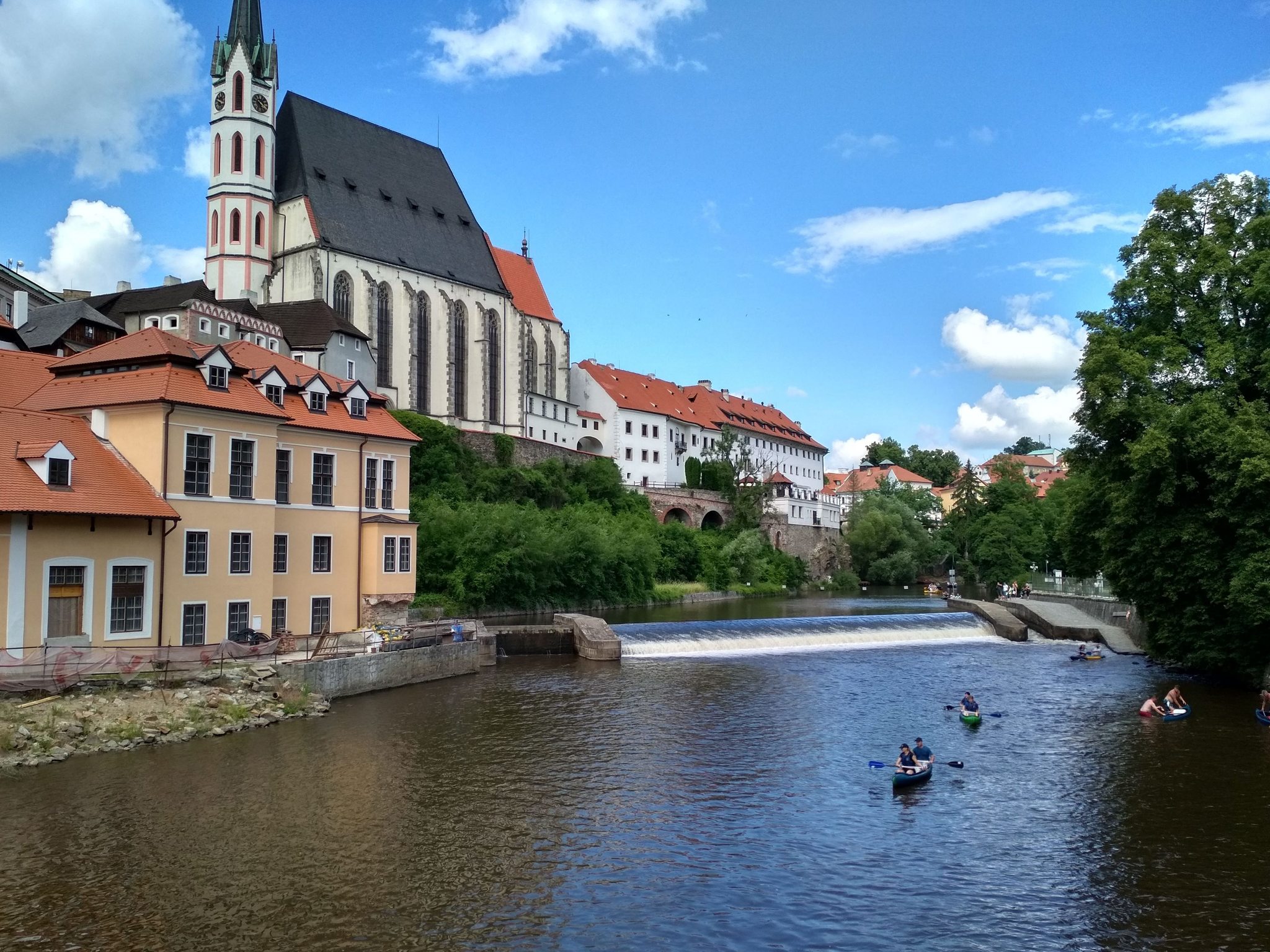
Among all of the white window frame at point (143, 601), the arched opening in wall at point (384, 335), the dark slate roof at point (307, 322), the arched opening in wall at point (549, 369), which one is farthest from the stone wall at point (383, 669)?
the arched opening in wall at point (549, 369)

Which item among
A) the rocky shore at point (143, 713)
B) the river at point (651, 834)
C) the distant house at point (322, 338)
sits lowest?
the river at point (651, 834)

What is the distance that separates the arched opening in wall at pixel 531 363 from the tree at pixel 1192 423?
59081 mm

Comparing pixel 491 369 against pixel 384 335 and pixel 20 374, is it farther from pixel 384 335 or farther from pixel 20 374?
pixel 20 374

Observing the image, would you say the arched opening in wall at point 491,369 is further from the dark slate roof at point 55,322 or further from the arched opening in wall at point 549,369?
the dark slate roof at point 55,322

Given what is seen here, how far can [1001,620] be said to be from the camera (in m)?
46.2

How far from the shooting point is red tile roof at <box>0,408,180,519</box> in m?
23.8

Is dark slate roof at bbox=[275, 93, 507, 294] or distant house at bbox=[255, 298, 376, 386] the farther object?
dark slate roof at bbox=[275, 93, 507, 294]

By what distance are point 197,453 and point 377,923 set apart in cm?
1796

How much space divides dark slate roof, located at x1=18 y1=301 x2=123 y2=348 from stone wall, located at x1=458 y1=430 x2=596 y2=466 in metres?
25.1

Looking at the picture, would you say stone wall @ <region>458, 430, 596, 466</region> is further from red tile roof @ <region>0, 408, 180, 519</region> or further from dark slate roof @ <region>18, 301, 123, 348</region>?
red tile roof @ <region>0, 408, 180, 519</region>

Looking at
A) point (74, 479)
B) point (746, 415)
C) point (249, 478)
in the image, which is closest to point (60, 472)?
point (74, 479)

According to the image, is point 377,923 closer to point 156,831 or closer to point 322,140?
point 156,831

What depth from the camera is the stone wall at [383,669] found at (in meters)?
27.4

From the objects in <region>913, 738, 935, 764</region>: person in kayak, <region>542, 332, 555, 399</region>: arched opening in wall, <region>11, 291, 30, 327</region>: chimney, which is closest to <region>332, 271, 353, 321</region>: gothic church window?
<region>542, 332, 555, 399</region>: arched opening in wall
